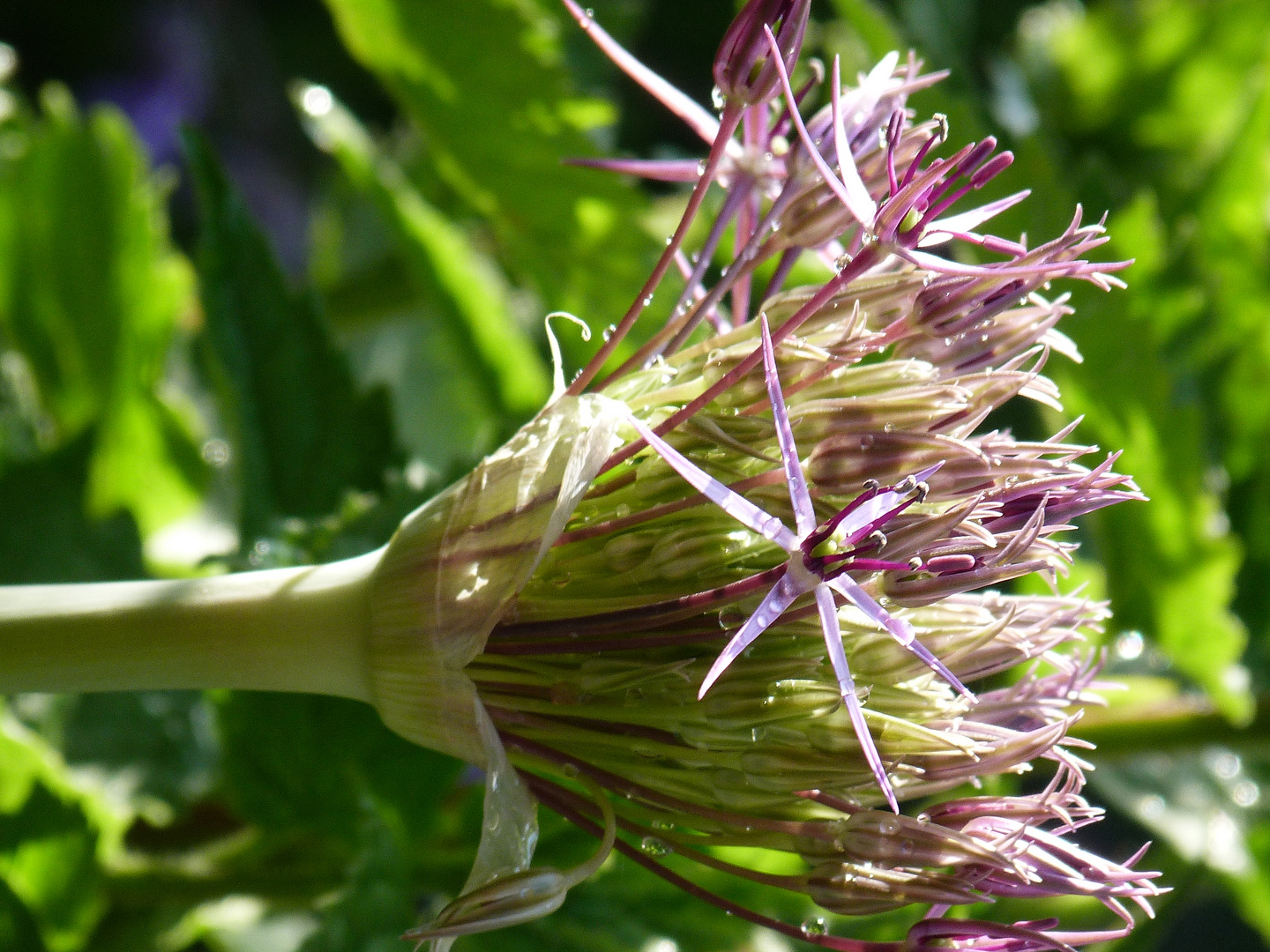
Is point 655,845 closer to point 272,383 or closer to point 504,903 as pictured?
point 504,903

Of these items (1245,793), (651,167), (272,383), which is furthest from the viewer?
(1245,793)

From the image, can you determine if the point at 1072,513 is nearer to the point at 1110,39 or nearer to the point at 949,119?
the point at 949,119

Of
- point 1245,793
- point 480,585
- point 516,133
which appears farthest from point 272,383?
point 1245,793

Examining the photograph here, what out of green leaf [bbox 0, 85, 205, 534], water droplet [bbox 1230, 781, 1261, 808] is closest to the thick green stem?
green leaf [bbox 0, 85, 205, 534]

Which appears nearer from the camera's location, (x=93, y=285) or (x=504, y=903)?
(x=504, y=903)

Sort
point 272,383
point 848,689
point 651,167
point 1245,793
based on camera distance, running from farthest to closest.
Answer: point 1245,793 < point 272,383 < point 651,167 < point 848,689

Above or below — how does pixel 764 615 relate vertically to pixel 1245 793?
above

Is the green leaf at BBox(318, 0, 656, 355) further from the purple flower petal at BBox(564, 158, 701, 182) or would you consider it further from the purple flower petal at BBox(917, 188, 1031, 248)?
the purple flower petal at BBox(917, 188, 1031, 248)

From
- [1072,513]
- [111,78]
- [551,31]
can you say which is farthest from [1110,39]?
[111,78]
